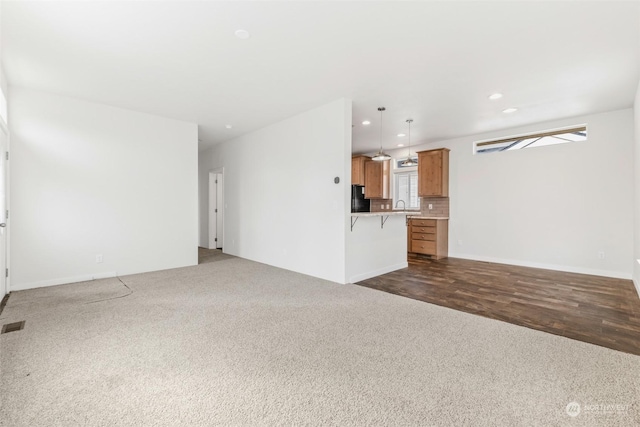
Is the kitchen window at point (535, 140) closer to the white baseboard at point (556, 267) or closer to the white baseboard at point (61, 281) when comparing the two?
the white baseboard at point (556, 267)

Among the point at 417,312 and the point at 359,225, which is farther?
the point at 359,225

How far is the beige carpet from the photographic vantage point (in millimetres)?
1560

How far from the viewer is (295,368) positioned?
2.00 meters

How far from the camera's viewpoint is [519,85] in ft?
12.2

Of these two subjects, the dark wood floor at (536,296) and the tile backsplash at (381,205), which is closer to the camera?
the dark wood floor at (536,296)

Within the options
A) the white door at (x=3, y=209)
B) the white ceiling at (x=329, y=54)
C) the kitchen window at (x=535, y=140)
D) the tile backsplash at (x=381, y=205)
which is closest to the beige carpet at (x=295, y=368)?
the white door at (x=3, y=209)

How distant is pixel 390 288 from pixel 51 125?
528 cm

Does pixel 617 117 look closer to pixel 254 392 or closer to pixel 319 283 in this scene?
pixel 319 283

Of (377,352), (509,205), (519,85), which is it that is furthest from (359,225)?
(509,205)

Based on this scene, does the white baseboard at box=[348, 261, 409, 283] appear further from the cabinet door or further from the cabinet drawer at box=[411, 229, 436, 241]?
the cabinet door

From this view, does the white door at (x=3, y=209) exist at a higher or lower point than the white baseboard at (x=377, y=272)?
higher

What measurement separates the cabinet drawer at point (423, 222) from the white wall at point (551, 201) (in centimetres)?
58

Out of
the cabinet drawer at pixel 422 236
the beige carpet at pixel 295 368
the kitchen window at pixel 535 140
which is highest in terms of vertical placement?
the kitchen window at pixel 535 140

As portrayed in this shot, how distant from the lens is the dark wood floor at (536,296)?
269 centimetres
